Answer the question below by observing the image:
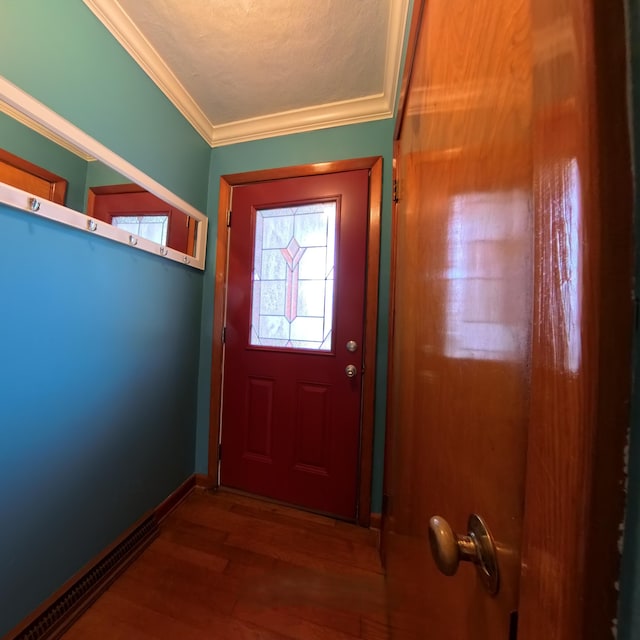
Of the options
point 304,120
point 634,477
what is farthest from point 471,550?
point 304,120

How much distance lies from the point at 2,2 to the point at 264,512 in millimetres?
2305

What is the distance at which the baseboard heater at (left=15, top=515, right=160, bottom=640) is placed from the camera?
93 cm

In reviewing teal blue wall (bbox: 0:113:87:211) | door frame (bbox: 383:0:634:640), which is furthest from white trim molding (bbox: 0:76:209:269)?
door frame (bbox: 383:0:634:640)

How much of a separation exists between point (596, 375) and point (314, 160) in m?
1.74

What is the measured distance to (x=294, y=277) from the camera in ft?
5.27

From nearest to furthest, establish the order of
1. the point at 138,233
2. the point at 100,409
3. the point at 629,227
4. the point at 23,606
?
the point at 629,227 < the point at 23,606 < the point at 100,409 < the point at 138,233

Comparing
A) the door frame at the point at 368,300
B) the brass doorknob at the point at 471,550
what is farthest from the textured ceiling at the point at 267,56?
the brass doorknob at the point at 471,550

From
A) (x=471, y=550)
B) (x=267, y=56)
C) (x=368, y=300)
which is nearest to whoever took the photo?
(x=471, y=550)

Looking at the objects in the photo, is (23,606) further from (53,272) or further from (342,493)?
(342,493)

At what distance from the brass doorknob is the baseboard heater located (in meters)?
1.46

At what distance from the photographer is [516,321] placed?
0.92 ft

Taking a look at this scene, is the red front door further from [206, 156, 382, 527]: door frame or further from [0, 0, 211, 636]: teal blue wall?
[0, 0, 211, 636]: teal blue wall

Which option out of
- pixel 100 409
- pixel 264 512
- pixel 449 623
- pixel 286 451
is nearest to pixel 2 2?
pixel 100 409

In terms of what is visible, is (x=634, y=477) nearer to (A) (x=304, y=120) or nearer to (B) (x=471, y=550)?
(B) (x=471, y=550)
